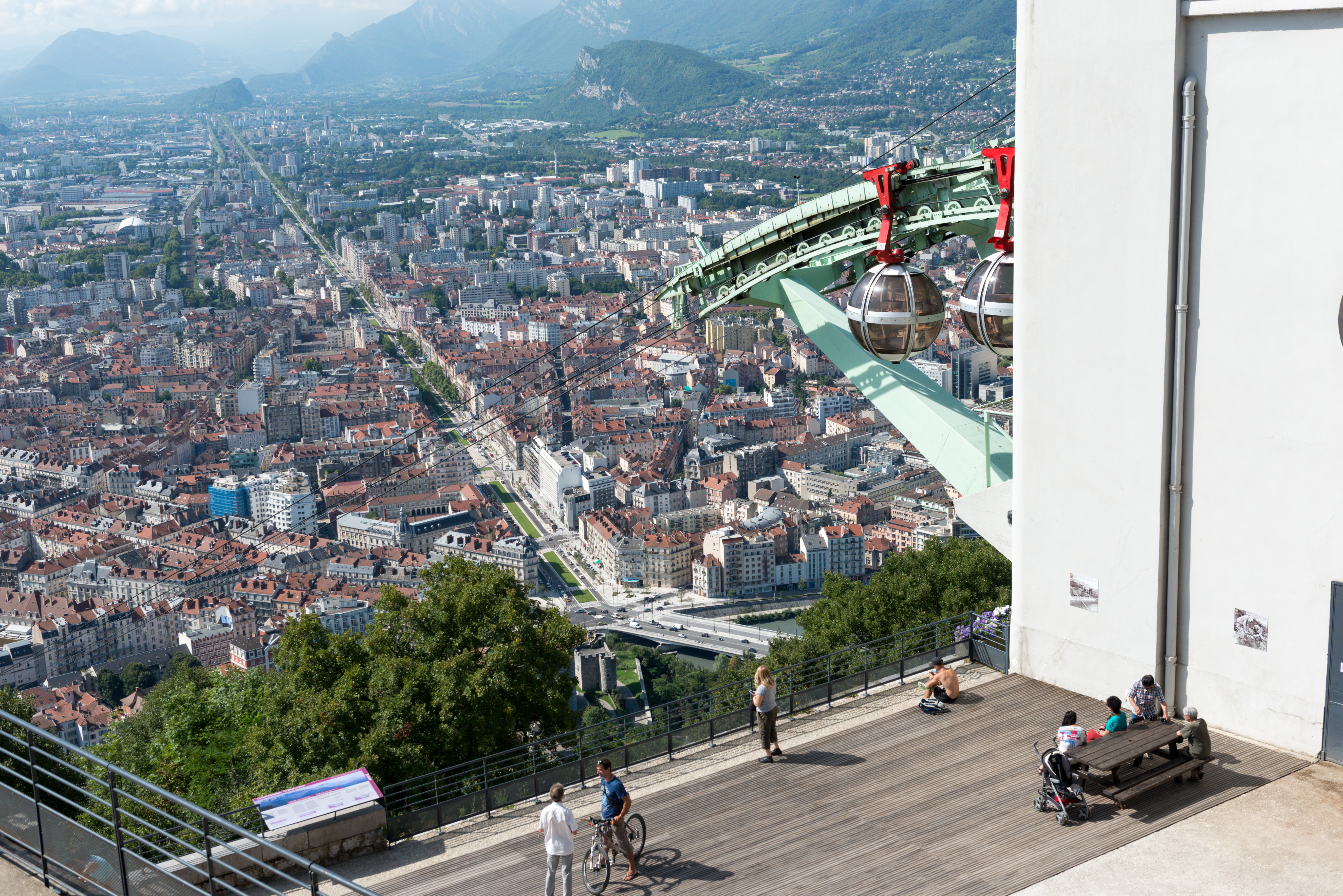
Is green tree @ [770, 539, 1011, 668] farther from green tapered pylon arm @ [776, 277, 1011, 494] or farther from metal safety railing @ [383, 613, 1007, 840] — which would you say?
green tapered pylon arm @ [776, 277, 1011, 494]

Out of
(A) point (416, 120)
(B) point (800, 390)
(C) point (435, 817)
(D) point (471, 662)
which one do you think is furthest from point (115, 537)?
(A) point (416, 120)

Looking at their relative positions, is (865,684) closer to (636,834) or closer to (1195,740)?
(1195,740)

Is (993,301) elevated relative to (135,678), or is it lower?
elevated

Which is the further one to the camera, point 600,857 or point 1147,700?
point 1147,700

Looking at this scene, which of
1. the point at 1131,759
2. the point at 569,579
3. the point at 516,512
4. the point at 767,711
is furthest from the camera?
the point at 516,512

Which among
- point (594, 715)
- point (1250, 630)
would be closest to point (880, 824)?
point (1250, 630)

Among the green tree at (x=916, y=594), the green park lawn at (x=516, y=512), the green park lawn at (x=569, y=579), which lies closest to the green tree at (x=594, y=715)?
the green park lawn at (x=569, y=579)

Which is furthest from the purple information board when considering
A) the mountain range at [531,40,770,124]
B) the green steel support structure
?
the mountain range at [531,40,770,124]
